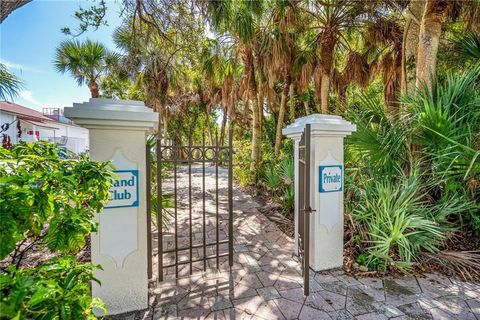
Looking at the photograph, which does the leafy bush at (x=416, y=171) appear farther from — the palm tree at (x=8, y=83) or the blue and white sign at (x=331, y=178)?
the palm tree at (x=8, y=83)

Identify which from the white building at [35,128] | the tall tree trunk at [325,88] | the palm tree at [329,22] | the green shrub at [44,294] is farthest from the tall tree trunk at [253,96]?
the green shrub at [44,294]

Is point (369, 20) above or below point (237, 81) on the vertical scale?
above

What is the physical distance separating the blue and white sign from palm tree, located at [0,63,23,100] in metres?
5.62

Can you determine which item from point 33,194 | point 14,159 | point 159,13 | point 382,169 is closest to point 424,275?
point 382,169

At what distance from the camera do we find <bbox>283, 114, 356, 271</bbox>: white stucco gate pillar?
3398 mm

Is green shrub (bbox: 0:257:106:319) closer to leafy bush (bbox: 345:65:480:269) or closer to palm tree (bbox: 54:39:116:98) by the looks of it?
leafy bush (bbox: 345:65:480:269)

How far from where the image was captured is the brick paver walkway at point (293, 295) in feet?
8.59

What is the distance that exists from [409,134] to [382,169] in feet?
2.26

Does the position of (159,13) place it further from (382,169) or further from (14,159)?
(382,169)

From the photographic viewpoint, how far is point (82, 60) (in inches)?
413

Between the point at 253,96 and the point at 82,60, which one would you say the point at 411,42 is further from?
the point at 82,60

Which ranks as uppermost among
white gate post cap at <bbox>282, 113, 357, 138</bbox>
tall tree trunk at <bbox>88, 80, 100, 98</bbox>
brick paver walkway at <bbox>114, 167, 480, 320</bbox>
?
tall tree trunk at <bbox>88, 80, 100, 98</bbox>

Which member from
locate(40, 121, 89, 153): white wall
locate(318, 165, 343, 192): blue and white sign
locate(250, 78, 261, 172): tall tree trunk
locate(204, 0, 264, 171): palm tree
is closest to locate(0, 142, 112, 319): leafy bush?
locate(318, 165, 343, 192): blue and white sign

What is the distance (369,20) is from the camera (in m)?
7.26
